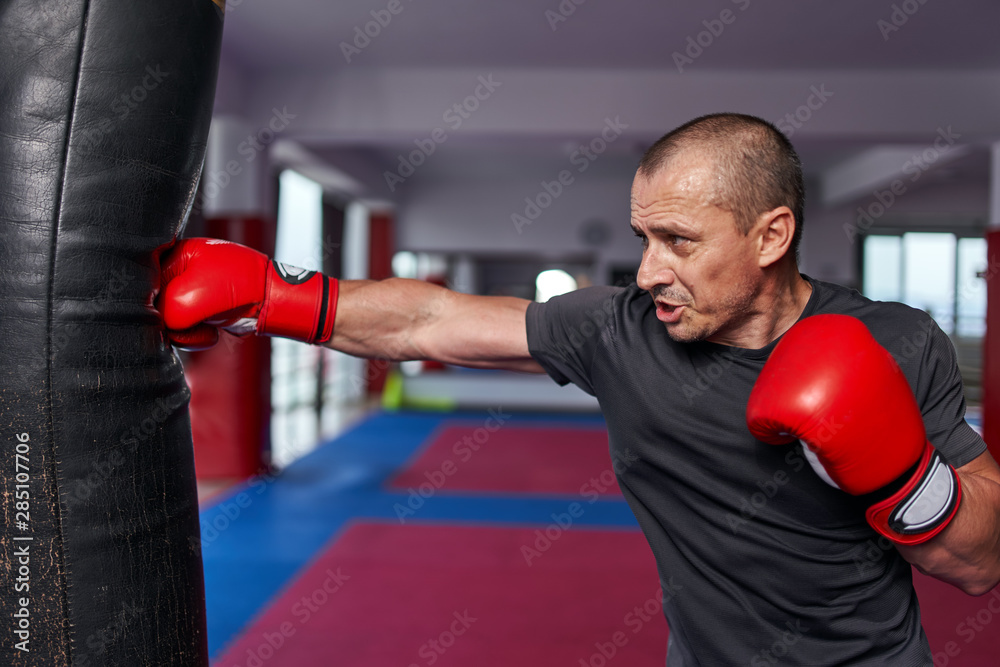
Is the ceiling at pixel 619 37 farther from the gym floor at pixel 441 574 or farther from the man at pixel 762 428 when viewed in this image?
the man at pixel 762 428

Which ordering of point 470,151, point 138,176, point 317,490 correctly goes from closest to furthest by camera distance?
point 138,176 → point 317,490 → point 470,151

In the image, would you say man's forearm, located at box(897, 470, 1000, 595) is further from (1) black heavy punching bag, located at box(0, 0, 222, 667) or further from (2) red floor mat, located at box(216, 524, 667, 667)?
(2) red floor mat, located at box(216, 524, 667, 667)

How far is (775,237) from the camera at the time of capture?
3.52 feet

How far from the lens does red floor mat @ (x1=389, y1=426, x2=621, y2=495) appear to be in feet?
15.3

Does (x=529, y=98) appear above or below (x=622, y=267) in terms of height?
above

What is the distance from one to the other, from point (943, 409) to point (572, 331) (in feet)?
1.89

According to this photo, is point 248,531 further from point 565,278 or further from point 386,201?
point 565,278

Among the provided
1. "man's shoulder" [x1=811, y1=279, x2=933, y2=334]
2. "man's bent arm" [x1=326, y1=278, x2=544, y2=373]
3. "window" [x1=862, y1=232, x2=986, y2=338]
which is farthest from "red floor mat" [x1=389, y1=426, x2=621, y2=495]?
"window" [x1=862, y1=232, x2=986, y2=338]

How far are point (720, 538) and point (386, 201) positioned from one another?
7.86 meters

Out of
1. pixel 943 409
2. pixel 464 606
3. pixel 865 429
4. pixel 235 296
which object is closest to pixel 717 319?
pixel 865 429

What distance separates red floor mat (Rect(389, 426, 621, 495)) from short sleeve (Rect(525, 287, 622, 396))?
3387 mm

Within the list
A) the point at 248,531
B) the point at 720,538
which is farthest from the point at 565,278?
the point at 720,538

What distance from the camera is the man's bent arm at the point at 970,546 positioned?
0.96m

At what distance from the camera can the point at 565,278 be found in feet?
30.6
